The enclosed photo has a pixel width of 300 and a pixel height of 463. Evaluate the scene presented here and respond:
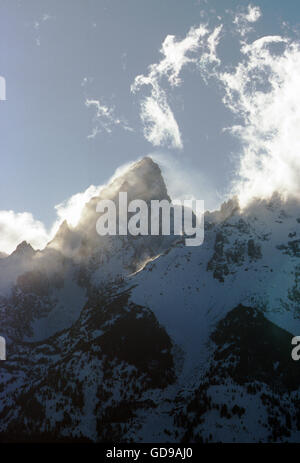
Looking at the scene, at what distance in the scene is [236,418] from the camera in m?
178

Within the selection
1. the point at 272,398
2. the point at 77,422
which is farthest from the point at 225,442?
the point at 77,422

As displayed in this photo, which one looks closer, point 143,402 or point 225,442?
point 225,442

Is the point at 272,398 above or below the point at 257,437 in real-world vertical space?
above

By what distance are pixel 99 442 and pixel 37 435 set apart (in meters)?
31.2

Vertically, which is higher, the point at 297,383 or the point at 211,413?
the point at 297,383

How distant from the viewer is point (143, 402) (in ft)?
655

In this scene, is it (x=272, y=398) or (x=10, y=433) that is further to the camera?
(x=10, y=433)

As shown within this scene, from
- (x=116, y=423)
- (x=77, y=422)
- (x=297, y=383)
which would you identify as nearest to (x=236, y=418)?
(x=297, y=383)

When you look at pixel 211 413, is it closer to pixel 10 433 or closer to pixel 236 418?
pixel 236 418
